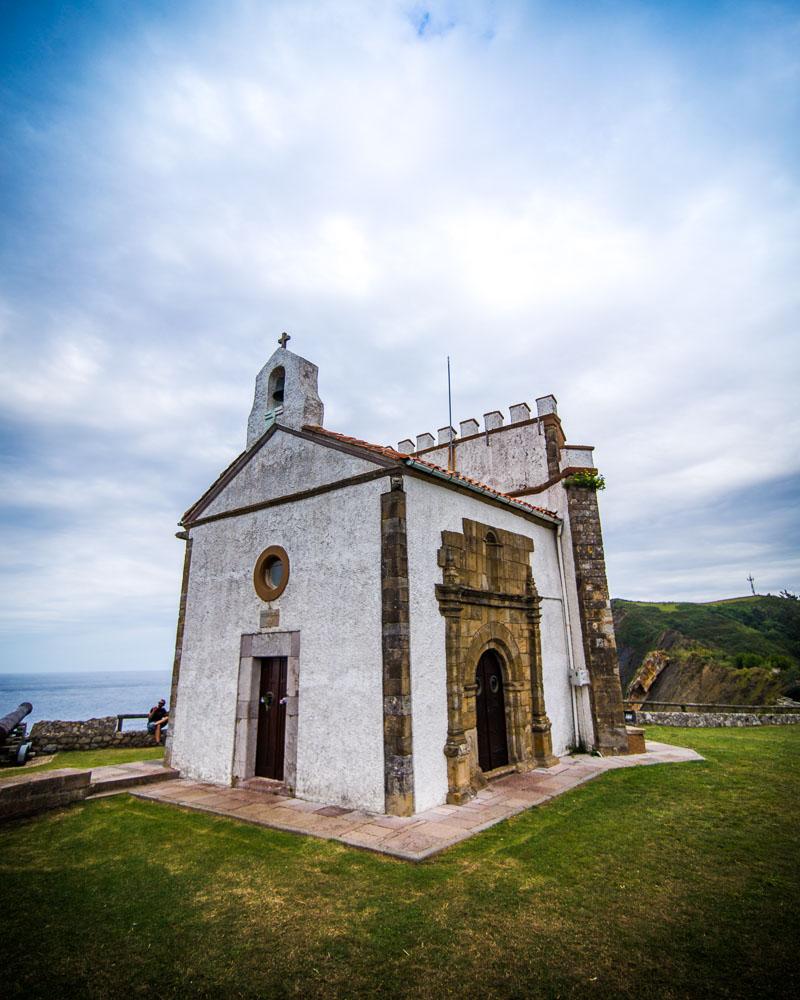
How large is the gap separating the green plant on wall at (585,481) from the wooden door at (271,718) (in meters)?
7.88

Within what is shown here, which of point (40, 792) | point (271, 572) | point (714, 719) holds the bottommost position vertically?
point (714, 719)

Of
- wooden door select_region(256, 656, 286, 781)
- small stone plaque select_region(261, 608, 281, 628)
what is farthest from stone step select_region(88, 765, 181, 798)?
small stone plaque select_region(261, 608, 281, 628)

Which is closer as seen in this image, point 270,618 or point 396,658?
point 396,658

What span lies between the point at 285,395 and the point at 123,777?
25.6ft

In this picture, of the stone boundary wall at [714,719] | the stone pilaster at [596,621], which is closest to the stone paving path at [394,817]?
the stone pilaster at [596,621]

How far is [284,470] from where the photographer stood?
10070mm

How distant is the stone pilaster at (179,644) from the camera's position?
1077cm

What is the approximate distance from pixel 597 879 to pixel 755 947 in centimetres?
151

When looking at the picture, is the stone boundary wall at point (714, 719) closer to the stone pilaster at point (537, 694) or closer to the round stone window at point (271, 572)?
the stone pilaster at point (537, 694)

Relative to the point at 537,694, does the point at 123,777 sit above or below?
below

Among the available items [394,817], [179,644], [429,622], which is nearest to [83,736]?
[179,644]

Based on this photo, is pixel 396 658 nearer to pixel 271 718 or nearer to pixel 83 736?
pixel 271 718

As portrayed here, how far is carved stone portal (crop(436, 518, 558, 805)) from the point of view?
8188mm

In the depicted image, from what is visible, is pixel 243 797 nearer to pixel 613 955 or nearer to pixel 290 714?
pixel 290 714
